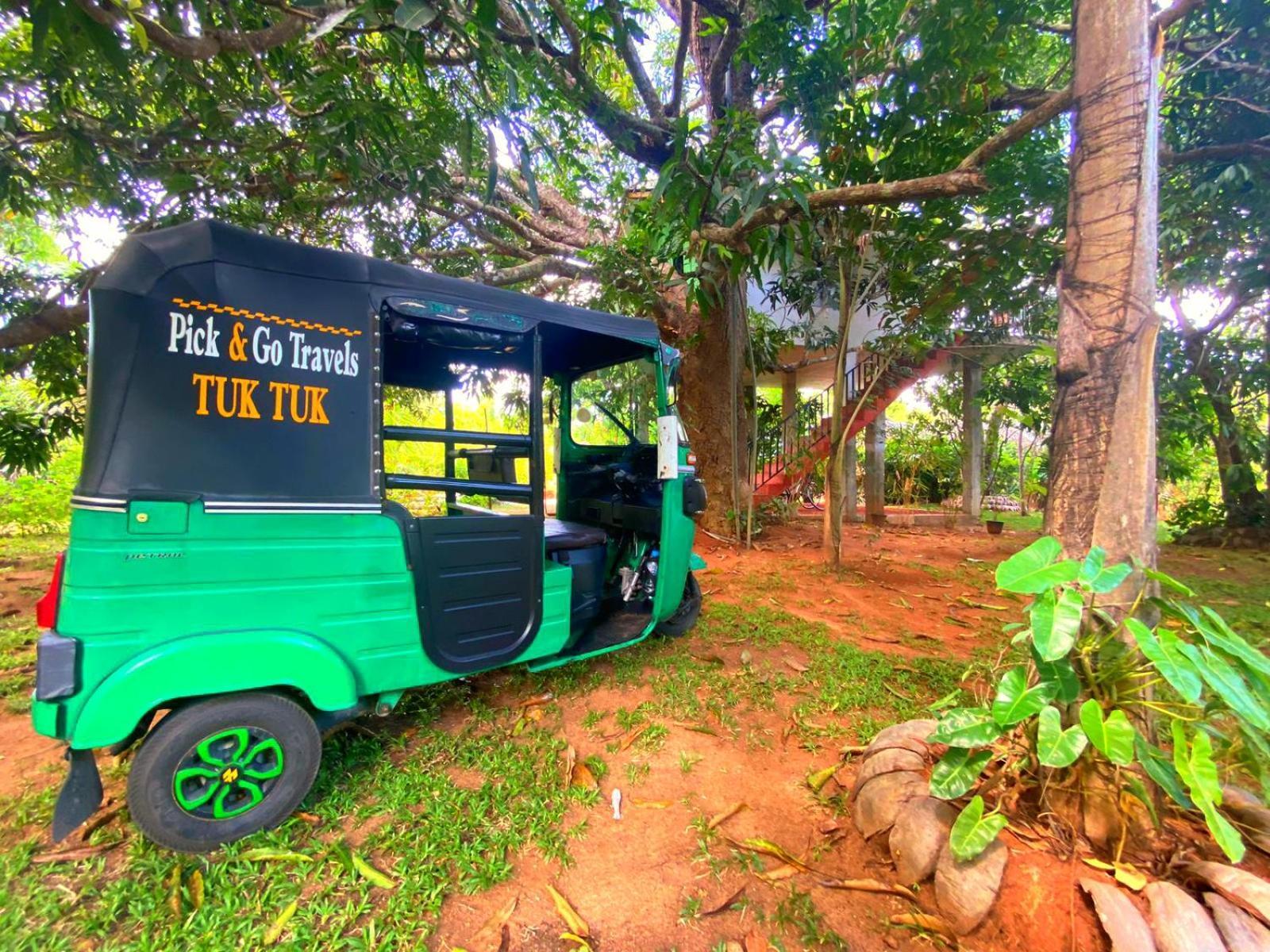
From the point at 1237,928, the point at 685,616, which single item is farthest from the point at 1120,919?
the point at 685,616

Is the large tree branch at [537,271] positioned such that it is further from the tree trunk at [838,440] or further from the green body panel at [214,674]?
the green body panel at [214,674]

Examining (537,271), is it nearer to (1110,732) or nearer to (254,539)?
(254,539)

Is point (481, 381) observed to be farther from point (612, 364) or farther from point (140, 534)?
point (140, 534)

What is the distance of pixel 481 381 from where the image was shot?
161 inches

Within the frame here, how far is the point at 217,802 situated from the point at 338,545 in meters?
1.00

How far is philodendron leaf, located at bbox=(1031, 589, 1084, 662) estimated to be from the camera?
142cm

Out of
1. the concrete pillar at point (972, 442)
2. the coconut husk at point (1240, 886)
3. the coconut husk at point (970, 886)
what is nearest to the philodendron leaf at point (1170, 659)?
the coconut husk at point (1240, 886)

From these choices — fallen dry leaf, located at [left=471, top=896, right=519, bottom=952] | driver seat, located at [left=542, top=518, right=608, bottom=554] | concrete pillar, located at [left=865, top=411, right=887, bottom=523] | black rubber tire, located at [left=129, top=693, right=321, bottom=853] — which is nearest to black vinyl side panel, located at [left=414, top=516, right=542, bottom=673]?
driver seat, located at [left=542, top=518, right=608, bottom=554]

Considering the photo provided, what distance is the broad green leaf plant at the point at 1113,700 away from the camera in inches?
52.7

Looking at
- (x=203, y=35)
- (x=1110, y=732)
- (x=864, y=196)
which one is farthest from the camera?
(x=864, y=196)

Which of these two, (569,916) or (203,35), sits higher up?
(203,35)

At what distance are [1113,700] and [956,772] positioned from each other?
0.49m

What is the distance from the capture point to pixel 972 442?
401 inches

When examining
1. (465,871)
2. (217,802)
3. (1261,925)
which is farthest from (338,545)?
(1261,925)
